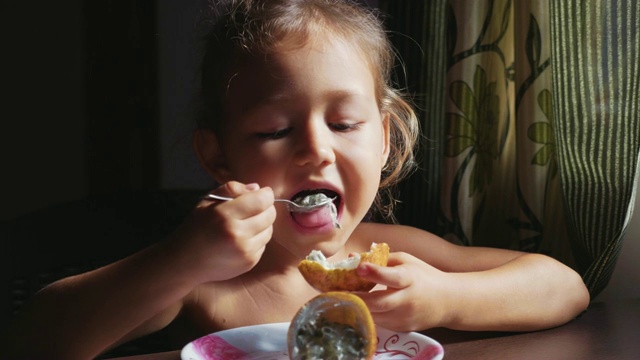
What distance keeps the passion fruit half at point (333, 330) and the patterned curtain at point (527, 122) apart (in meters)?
0.64

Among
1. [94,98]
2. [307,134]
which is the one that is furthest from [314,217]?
[94,98]

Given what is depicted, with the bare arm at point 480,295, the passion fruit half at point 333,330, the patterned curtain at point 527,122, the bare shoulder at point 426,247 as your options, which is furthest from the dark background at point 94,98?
the passion fruit half at point 333,330

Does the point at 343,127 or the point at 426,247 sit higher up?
the point at 343,127

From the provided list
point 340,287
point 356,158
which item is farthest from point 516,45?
point 340,287

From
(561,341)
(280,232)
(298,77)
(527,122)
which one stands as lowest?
(561,341)

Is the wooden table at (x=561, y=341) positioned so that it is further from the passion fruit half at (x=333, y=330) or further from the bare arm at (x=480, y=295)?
the passion fruit half at (x=333, y=330)

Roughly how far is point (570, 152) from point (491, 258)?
0.73ft

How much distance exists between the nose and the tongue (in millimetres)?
70

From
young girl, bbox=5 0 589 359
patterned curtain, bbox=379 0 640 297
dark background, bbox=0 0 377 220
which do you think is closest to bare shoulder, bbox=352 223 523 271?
young girl, bbox=5 0 589 359

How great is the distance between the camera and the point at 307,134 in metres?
1.16

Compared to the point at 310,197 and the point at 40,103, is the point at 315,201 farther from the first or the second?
the point at 40,103

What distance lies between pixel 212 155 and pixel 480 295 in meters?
0.49

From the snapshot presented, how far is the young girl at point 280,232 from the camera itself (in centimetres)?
98

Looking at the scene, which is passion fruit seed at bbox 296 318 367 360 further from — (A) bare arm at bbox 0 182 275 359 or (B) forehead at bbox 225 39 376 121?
(B) forehead at bbox 225 39 376 121
